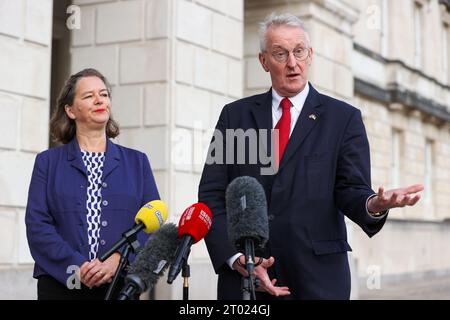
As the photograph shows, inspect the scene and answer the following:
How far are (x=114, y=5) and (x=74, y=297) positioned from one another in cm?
642

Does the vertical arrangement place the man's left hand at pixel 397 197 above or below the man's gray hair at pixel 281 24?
below

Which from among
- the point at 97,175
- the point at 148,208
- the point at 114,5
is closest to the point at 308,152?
the point at 148,208

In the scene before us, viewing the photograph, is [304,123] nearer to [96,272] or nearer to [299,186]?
[299,186]

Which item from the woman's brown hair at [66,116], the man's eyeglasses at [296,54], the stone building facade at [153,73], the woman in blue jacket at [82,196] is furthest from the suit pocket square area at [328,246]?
the stone building facade at [153,73]

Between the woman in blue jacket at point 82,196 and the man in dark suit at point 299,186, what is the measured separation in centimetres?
64

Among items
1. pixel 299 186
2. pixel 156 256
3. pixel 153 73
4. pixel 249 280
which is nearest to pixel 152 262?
pixel 156 256

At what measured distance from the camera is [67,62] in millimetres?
10453

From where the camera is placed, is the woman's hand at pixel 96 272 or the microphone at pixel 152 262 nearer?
the microphone at pixel 152 262

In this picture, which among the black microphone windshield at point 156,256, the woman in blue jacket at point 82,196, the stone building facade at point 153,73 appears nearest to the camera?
the black microphone windshield at point 156,256

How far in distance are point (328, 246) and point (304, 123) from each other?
1.83ft

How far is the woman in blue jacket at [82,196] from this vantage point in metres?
4.07

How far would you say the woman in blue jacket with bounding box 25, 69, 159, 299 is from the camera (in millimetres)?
4070

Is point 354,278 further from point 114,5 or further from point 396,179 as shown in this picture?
point 396,179

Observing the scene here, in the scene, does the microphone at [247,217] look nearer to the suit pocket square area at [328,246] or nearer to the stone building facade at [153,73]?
the suit pocket square area at [328,246]
